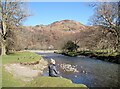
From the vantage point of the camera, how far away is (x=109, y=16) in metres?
45.4

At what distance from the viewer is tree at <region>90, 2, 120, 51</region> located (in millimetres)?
45156

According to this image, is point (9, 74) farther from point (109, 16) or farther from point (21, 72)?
point (109, 16)

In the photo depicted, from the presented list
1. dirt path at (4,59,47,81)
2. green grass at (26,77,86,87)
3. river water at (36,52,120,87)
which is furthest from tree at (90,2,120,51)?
green grass at (26,77,86,87)

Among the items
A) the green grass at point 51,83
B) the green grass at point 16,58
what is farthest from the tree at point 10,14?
the green grass at point 51,83

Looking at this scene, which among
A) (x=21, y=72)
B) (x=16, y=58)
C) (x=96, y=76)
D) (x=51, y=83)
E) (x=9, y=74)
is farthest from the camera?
(x=16, y=58)

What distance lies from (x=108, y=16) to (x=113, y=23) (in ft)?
6.31

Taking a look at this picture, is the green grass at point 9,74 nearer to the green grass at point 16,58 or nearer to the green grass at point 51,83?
the green grass at point 16,58

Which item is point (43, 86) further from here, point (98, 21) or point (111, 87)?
point (98, 21)

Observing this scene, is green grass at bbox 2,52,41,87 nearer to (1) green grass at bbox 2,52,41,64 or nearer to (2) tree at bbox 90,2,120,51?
(1) green grass at bbox 2,52,41,64

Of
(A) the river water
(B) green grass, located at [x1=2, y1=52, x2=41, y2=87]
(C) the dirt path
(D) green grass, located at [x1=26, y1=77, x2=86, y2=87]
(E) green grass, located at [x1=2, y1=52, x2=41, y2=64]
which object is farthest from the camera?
(E) green grass, located at [x1=2, y1=52, x2=41, y2=64]

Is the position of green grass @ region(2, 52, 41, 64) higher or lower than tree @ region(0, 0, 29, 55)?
lower

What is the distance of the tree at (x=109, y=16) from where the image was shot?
45.2m

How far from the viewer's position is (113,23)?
46.3 meters

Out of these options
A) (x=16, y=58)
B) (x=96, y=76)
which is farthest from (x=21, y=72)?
(x=16, y=58)
